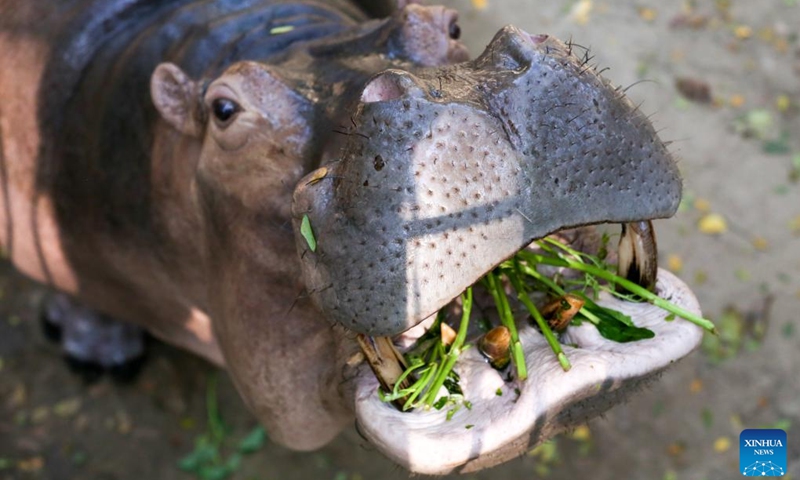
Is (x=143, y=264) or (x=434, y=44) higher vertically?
(x=434, y=44)

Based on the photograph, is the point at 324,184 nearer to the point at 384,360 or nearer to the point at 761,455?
the point at 384,360

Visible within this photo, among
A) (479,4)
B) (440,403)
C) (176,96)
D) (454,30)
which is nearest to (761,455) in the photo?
(440,403)

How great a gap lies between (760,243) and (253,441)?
324 centimetres

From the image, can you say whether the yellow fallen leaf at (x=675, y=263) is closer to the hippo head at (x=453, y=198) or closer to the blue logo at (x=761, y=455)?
the blue logo at (x=761, y=455)

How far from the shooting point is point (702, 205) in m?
5.33

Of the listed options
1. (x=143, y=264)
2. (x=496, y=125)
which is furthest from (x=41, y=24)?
(x=496, y=125)

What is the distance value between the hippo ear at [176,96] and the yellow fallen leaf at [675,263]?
3292 millimetres

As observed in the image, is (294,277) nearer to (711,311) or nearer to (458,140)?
(458,140)

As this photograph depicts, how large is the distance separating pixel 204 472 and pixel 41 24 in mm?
2309

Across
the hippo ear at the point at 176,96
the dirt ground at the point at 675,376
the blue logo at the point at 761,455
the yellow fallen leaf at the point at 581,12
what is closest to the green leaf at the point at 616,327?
the hippo ear at the point at 176,96

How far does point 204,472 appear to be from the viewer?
171 inches

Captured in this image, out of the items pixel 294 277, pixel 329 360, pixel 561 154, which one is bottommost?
pixel 329 360

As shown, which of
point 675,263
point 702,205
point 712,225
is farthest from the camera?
point 702,205

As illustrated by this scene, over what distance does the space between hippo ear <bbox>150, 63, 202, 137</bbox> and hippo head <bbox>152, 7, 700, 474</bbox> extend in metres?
0.29
